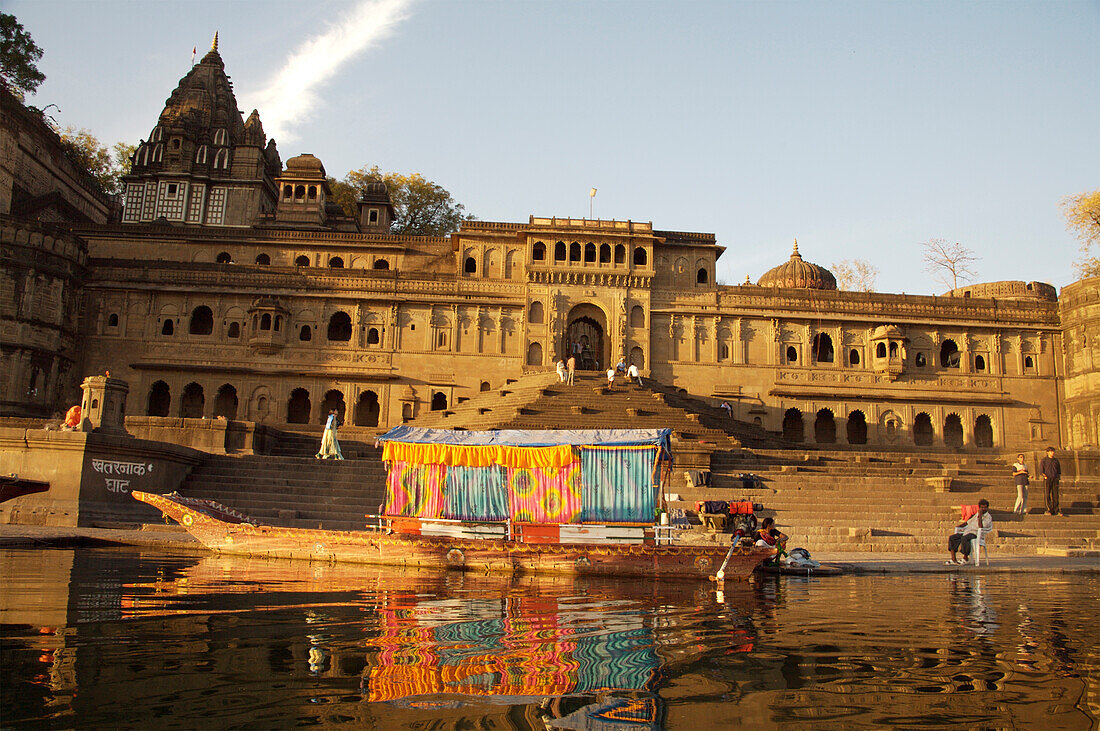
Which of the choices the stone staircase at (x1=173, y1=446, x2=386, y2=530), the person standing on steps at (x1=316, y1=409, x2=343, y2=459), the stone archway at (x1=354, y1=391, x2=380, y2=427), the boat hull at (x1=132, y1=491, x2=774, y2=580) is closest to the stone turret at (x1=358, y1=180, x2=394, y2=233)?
the stone archway at (x1=354, y1=391, x2=380, y2=427)

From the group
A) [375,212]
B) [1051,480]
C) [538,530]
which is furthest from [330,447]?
[375,212]

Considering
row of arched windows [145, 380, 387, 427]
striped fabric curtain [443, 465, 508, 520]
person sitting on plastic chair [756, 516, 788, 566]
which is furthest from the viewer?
row of arched windows [145, 380, 387, 427]

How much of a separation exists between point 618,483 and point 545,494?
1199 mm

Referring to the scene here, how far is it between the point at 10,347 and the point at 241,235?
12183 mm

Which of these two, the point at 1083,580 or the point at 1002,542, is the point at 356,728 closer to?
the point at 1083,580

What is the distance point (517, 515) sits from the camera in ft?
42.4

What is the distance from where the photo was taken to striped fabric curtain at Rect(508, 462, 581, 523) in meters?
12.7

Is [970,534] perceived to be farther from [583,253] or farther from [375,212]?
[375,212]

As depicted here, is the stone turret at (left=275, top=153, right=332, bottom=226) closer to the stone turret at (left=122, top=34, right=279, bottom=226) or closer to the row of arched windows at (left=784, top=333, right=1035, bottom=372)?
the stone turret at (left=122, top=34, right=279, bottom=226)

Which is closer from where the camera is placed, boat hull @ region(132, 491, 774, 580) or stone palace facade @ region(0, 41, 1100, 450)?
boat hull @ region(132, 491, 774, 580)

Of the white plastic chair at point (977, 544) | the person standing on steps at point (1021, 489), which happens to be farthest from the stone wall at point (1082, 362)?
the white plastic chair at point (977, 544)

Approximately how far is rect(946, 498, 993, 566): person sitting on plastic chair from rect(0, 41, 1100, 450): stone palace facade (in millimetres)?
21476

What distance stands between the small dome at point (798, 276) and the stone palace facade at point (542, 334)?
2621 mm

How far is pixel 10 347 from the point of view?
3145 cm
